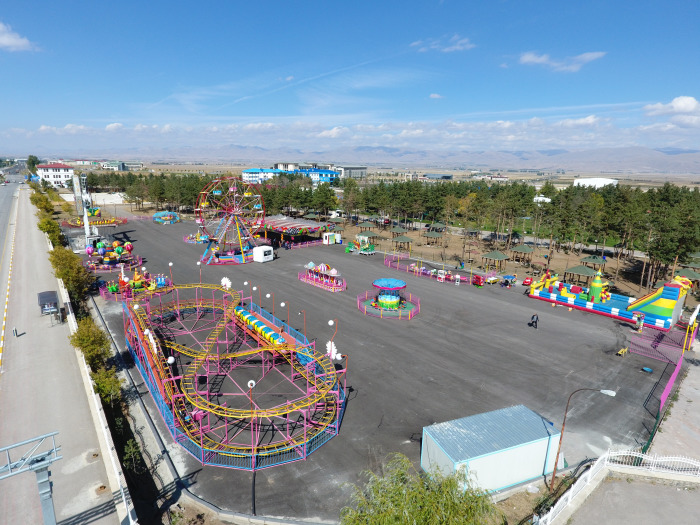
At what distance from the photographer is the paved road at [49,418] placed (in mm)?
13844

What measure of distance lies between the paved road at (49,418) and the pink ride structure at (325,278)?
22214mm

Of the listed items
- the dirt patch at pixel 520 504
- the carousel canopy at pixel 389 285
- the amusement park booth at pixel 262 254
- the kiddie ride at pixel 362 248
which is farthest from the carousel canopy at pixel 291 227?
the dirt patch at pixel 520 504

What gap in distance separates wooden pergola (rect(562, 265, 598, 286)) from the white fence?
26703mm

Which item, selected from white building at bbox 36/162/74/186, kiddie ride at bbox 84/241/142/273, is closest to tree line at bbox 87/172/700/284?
kiddie ride at bbox 84/241/142/273

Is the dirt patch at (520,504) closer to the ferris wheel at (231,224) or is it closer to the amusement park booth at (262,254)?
the amusement park booth at (262,254)

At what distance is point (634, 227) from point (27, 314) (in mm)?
65055

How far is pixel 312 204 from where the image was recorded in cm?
7981

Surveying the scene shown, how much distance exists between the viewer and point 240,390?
2200 centimetres

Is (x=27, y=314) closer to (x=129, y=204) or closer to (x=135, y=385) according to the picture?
(x=135, y=385)

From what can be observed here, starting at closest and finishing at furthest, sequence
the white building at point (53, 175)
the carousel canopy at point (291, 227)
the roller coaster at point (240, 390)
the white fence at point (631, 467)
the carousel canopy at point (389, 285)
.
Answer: the white fence at point (631, 467), the roller coaster at point (240, 390), the carousel canopy at point (389, 285), the carousel canopy at point (291, 227), the white building at point (53, 175)

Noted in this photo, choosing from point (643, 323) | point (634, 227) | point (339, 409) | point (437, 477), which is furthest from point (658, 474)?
point (634, 227)

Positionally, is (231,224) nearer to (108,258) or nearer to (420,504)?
(108,258)

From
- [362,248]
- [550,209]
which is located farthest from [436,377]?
[550,209]

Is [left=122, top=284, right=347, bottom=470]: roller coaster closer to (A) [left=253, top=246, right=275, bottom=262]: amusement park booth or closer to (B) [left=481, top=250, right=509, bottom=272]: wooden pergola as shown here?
(A) [left=253, top=246, right=275, bottom=262]: amusement park booth
